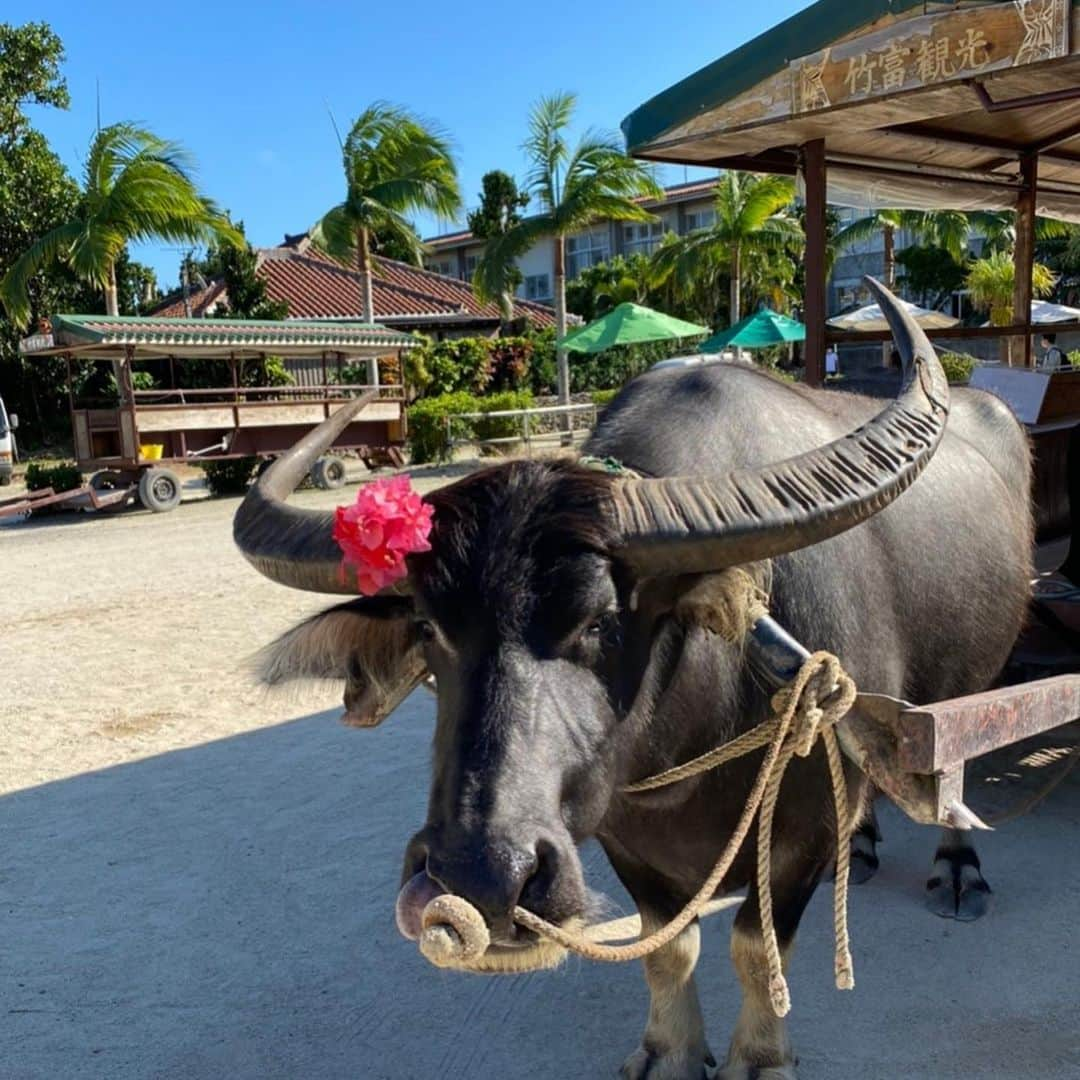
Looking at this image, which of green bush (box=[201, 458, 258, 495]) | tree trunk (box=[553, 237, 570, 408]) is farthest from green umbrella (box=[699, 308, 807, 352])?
green bush (box=[201, 458, 258, 495])

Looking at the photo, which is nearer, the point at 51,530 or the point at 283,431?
the point at 51,530

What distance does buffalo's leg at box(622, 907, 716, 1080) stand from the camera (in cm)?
246

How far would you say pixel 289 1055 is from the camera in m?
2.62

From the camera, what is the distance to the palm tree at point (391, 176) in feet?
63.3

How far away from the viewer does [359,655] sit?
7.17 feet

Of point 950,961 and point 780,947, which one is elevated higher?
point 780,947

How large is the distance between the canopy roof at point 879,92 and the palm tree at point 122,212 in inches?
533

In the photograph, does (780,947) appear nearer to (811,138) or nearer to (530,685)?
(530,685)

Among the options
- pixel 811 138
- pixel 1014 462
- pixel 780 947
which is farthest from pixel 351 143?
pixel 780 947

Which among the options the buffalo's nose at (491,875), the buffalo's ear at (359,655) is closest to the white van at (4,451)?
the buffalo's ear at (359,655)

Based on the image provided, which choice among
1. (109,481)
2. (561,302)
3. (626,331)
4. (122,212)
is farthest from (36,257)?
(626,331)

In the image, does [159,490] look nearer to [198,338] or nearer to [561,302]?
[198,338]

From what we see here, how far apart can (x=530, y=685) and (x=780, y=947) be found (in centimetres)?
115

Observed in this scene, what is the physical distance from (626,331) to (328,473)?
6.11 metres
